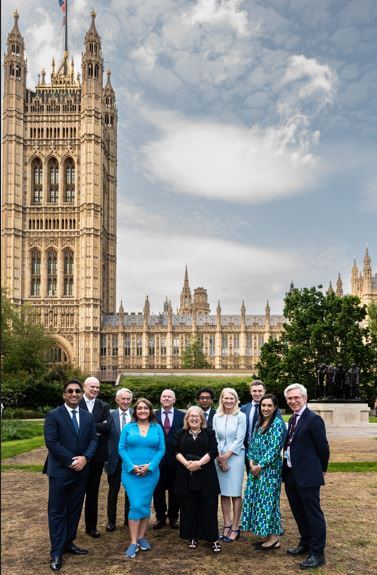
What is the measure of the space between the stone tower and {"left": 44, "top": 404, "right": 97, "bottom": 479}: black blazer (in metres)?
64.0

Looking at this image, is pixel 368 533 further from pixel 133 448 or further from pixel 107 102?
pixel 107 102

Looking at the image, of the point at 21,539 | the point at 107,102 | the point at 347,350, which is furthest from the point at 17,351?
the point at 107,102

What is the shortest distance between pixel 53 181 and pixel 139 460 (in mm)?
71748

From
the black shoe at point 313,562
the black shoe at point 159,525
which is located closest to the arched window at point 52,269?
the black shoe at point 159,525

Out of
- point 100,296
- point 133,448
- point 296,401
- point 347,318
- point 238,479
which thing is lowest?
point 238,479

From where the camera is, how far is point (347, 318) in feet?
117

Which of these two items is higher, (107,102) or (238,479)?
(107,102)

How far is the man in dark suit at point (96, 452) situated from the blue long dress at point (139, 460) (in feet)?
2.92

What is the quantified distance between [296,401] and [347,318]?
3015 centimetres

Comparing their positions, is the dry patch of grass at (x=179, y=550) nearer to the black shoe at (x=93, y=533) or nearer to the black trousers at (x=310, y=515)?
the black shoe at (x=93, y=533)

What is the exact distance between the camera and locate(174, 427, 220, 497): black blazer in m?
7.05

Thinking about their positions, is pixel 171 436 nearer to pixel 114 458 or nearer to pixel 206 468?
pixel 114 458

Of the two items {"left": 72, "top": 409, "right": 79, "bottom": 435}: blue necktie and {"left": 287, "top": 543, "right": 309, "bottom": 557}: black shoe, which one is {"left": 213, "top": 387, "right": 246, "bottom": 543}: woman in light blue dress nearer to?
{"left": 287, "top": 543, "right": 309, "bottom": 557}: black shoe

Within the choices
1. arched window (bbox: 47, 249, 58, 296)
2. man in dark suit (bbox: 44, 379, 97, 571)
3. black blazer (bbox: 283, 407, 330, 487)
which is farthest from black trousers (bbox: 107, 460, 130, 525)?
arched window (bbox: 47, 249, 58, 296)
